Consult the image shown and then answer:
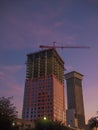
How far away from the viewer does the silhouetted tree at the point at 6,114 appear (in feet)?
152

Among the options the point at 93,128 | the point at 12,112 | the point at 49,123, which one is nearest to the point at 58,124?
the point at 49,123

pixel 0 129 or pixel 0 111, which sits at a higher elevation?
pixel 0 111

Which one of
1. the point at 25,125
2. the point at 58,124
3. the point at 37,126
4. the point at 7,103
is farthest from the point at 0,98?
the point at 25,125

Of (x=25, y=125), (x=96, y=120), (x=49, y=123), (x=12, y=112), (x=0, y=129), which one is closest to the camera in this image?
(x=0, y=129)

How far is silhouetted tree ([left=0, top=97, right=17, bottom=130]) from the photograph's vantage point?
4634 cm

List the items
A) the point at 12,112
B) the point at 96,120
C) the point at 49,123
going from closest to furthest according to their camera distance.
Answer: the point at 12,112 → the point at 96,120 → the point at 49,123

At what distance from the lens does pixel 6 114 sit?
4853cm

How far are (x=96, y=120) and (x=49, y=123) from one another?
18.9 m

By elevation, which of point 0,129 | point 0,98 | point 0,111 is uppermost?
point 0,98

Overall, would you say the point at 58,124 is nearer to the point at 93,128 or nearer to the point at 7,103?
the point at 93,128

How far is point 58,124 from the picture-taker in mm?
77250

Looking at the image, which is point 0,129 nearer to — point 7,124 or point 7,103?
point 7,124

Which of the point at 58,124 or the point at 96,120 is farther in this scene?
the point at 58,124

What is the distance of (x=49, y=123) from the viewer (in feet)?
243
